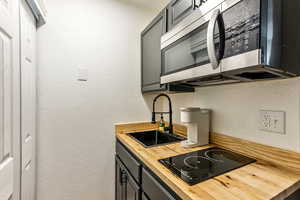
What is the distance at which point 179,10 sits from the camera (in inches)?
45.2

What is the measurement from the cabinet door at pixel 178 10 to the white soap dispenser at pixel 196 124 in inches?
23.9

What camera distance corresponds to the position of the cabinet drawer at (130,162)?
1087 mm

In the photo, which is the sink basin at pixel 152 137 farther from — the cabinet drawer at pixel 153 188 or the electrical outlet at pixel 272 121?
the electrical outlet at pixel 272 121

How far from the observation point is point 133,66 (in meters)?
1.85

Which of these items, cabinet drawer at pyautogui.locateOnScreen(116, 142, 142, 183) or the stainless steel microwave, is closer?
the stainless steel microwave

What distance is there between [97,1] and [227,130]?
5.39ft

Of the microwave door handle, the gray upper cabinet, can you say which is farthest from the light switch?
the microwave door handle

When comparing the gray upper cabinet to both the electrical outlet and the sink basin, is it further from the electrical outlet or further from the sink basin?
the electrical outlet

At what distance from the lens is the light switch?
5.37ft

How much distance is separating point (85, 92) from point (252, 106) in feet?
4.55

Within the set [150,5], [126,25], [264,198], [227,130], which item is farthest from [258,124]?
[150,5]

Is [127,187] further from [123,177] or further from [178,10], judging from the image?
[178,10]

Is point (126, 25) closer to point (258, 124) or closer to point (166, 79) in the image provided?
point (166, 79)

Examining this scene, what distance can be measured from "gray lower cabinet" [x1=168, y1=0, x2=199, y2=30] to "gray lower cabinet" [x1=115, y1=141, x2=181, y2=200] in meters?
0.95
